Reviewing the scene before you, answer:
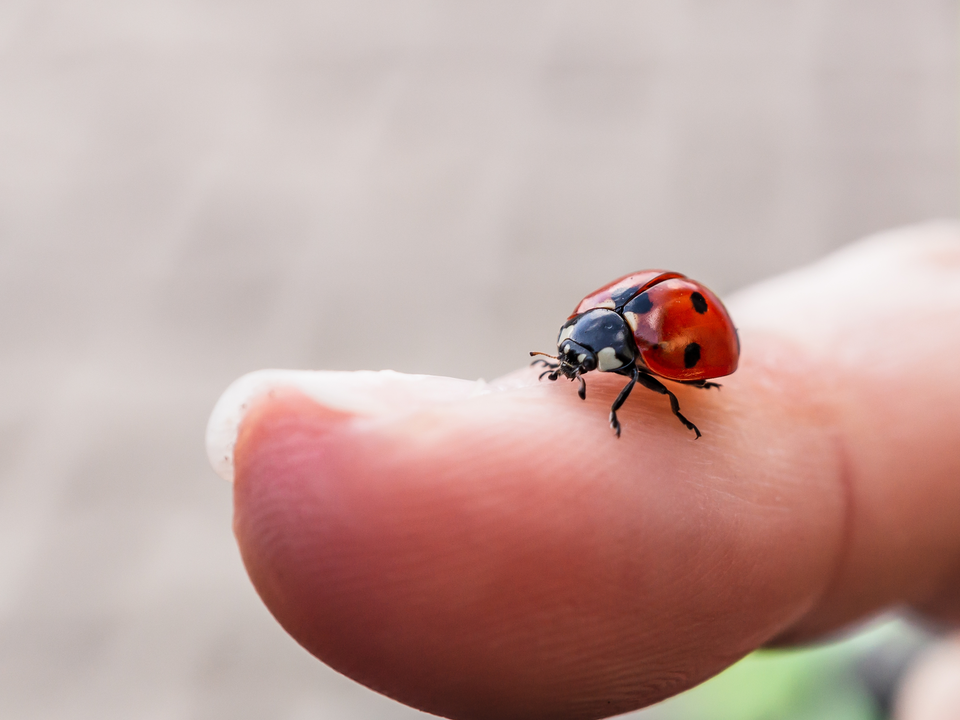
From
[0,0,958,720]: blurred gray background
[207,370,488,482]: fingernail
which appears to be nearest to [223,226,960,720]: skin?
[207,370,488,482]: fingernail

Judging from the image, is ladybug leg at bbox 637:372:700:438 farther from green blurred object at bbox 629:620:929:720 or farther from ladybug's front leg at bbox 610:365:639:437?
green blurred object at bbox 629:620:929:720

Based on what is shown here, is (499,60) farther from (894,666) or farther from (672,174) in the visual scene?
(894,666)

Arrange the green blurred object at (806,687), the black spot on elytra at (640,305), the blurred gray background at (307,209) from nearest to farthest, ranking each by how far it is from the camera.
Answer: the black spot on elytra at (640,305) → the green blurred object at (806,687) → the blurred gray background at (307,209)

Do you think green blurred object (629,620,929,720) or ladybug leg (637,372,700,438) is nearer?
ladybug leg (637,372,700,438)

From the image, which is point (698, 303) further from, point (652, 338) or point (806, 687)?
point (806, 687)

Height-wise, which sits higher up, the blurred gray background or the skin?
the blurred gray background

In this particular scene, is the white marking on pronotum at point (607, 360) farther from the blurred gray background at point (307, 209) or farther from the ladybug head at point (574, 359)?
the blurred gray background at point (307, 209)

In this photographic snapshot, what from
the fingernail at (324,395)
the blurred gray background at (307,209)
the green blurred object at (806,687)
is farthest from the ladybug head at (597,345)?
the blurred gray background at (307,209)
